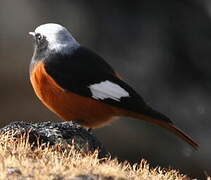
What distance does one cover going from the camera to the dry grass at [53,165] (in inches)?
302

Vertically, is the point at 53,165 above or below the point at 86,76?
below

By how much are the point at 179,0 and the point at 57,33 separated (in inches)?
421

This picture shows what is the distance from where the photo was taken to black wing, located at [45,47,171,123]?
10609mm

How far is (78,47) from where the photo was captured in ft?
35.6

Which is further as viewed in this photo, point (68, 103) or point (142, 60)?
point (142, 60)

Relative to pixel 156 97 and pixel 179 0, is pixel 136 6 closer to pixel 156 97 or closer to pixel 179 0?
pixel 179 0

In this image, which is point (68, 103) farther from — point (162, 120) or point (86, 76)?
point (162, 120)

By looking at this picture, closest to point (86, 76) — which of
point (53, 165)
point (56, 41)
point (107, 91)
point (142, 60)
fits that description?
point (107, 91)

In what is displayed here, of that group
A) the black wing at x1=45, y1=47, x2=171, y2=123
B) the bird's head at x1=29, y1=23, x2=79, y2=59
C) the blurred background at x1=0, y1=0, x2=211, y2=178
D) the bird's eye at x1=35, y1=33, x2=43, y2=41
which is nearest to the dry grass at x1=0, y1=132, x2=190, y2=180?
the black wing at x1=45, y1=47, x2=171, y2=123

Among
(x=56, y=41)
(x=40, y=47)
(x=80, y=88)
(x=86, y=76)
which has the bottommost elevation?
(x=80, y=88)

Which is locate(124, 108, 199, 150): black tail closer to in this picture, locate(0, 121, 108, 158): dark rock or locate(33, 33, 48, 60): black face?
locate(0, 121, 108, 158): dark rock

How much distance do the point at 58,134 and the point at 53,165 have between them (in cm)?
151

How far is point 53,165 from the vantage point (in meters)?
7.96

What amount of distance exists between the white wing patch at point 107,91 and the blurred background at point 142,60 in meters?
7.11
